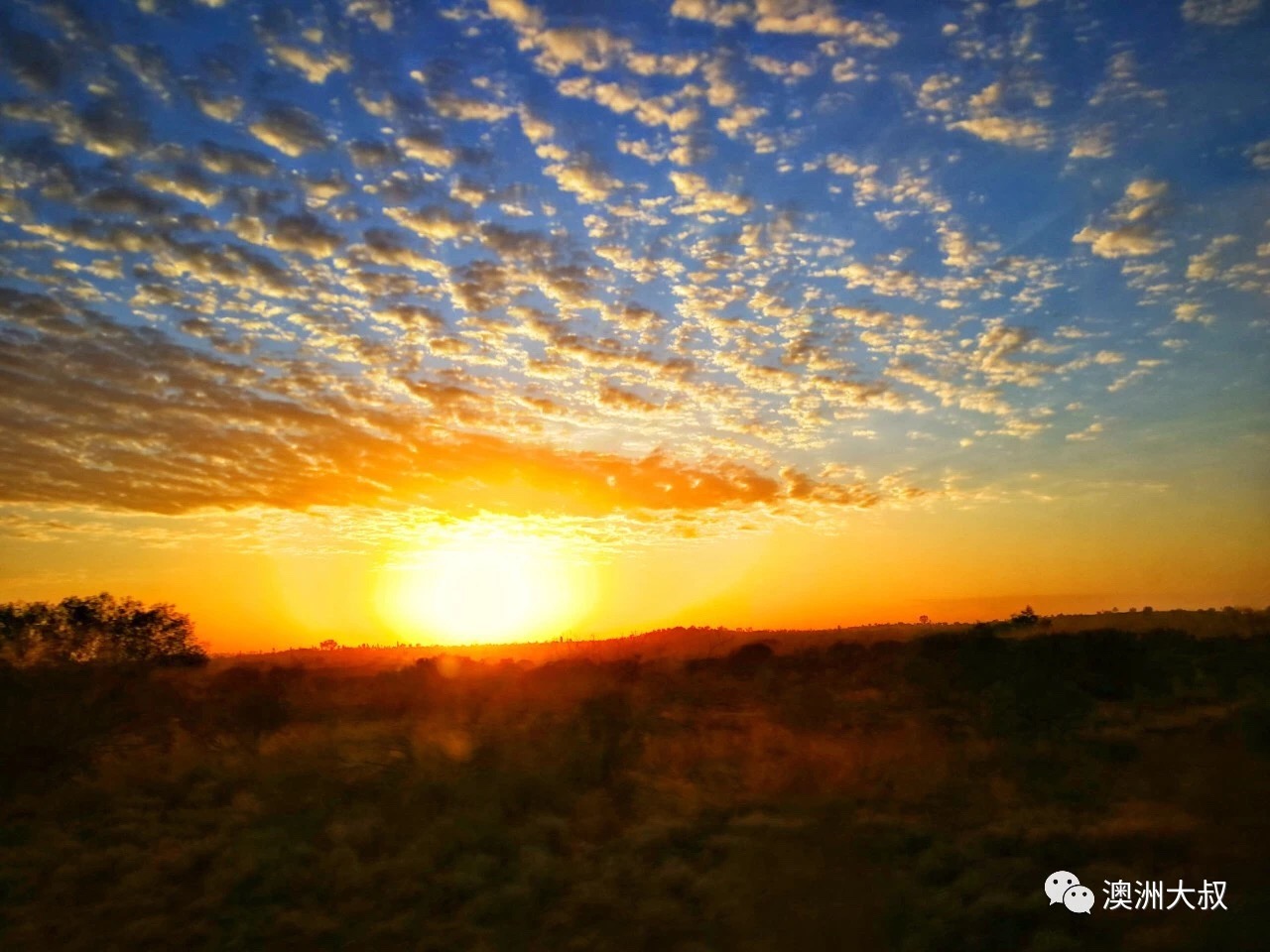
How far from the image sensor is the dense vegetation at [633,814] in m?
8.04

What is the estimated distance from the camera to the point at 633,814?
1090 cm

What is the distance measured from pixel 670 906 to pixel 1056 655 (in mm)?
15046

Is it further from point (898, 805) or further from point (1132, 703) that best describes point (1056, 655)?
point (898, 805)

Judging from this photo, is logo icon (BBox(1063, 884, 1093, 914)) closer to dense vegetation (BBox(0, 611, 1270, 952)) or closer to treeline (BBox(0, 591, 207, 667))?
dense vegetation (BBox(0, 611, 1270, 952))

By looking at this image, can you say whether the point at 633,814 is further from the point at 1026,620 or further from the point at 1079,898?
the point at 1026,620

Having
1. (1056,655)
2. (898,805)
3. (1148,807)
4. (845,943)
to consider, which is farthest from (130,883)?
(1056,655)

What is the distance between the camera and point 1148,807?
9.93 m

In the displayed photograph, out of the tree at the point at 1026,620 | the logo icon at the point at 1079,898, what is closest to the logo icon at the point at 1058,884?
the logo icon at the point at 1079,898

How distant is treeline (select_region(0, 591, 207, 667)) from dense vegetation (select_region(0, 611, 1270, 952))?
51.6 ft

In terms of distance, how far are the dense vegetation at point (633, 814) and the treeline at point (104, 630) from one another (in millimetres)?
15731

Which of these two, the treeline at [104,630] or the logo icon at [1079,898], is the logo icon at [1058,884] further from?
the treeline at [104,630]

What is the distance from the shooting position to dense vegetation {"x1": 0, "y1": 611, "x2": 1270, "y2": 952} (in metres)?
8.04

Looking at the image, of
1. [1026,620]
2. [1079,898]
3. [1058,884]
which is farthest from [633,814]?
[1026,620]

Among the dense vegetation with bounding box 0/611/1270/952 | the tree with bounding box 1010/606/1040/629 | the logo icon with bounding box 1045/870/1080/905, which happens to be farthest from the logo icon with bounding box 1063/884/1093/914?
the tree with bounding box 1010/606/1040/629
